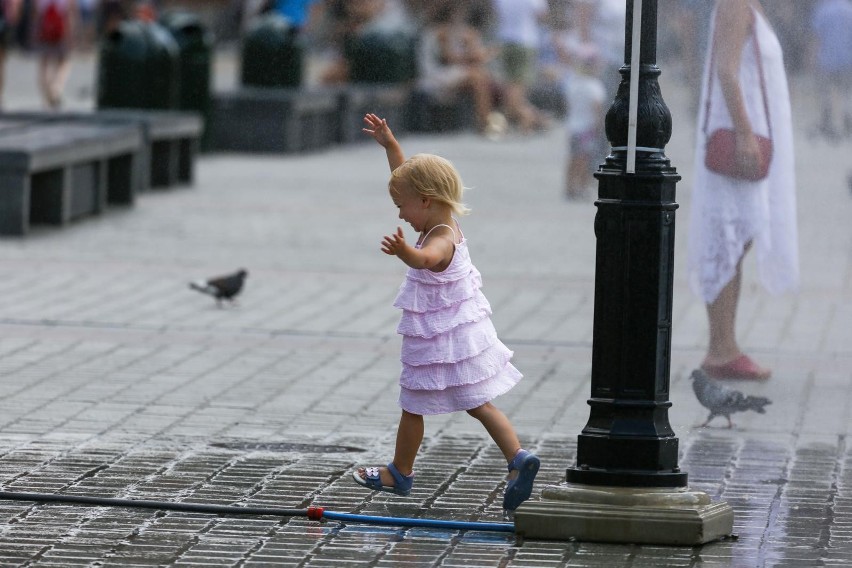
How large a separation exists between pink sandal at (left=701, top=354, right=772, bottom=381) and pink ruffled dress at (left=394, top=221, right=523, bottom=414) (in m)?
2.23

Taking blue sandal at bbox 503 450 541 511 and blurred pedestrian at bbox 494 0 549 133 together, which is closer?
blue sandal at bbox 503 450 541 511

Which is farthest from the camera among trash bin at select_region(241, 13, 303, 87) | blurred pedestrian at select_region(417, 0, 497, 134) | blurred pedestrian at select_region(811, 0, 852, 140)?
blurred pedestrian at select_region(417, 0, 497, 134)

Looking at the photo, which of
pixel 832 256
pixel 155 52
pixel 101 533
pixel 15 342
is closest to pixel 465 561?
pixel 101 533

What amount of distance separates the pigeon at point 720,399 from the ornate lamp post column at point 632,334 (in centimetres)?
179

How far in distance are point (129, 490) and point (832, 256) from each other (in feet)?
26.8

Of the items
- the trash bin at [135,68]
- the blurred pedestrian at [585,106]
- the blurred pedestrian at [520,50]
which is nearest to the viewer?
the blurred pedestrian at [585,106]

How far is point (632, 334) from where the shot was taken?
5.58 metres

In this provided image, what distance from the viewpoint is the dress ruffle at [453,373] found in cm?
586

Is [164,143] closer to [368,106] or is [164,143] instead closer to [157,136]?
[157,136]

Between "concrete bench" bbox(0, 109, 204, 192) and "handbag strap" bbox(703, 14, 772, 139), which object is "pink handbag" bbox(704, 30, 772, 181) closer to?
"handbag strap" bbox(703, 14, 772, 139)

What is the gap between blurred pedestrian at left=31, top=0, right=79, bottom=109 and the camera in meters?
24.9

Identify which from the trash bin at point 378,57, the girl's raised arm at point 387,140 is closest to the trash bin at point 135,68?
the trash bin at point 378,57

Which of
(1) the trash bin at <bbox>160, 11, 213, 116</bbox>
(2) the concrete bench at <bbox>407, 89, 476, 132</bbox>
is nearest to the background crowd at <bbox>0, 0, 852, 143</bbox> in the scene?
(2) the concrete bench at <bbox>407, 89, 476, 132</bbox>

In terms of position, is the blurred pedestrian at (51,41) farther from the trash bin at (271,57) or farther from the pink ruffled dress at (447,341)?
the pink ruffled dress at (447,341)
